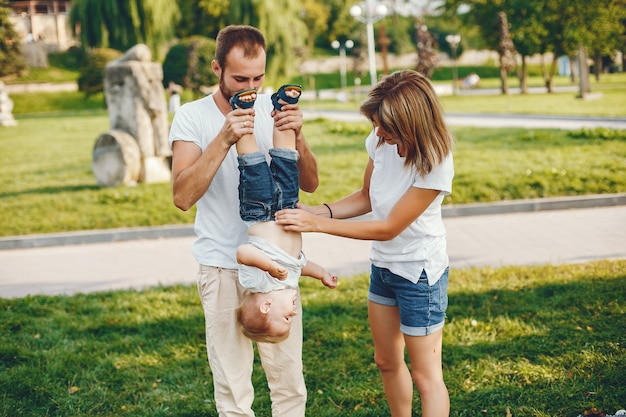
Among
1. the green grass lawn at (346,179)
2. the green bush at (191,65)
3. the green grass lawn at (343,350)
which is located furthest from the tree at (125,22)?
the green grass lawn at (343,350)

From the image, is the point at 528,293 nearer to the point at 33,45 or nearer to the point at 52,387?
the point at 52,387

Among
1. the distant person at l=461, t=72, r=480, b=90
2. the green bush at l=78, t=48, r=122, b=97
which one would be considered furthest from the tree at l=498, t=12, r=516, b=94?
the green bush at l=78, t=48, r=122, b=97

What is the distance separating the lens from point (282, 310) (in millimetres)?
2799

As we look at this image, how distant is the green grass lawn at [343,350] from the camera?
3.95 metres

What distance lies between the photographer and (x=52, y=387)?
4.27m

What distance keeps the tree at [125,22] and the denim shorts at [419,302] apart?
98.8 ft

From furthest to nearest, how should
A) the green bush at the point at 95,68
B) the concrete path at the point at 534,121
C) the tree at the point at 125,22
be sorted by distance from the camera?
1. the green bush at the point at 95,68
2. the tree at the point at 125,22
3. the concrete path at the point at 534,121

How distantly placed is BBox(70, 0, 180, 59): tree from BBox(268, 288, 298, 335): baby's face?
3011cm

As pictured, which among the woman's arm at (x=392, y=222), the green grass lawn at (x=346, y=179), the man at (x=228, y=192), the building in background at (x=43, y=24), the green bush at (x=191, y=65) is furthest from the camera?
the building in background at (x=43, y=24)

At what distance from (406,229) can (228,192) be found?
2.62 ft

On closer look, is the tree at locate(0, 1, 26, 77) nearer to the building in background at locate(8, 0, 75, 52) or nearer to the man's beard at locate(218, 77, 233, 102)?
the building in background at locate(8, 0, 75, 52)

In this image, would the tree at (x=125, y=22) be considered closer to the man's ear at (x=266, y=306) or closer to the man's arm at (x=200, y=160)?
the man's arm at (x=200, y=160)

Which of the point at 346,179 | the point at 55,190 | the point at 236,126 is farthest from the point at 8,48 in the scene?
the point at 236,126

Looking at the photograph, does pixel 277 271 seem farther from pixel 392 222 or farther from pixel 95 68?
pixel 95 68
